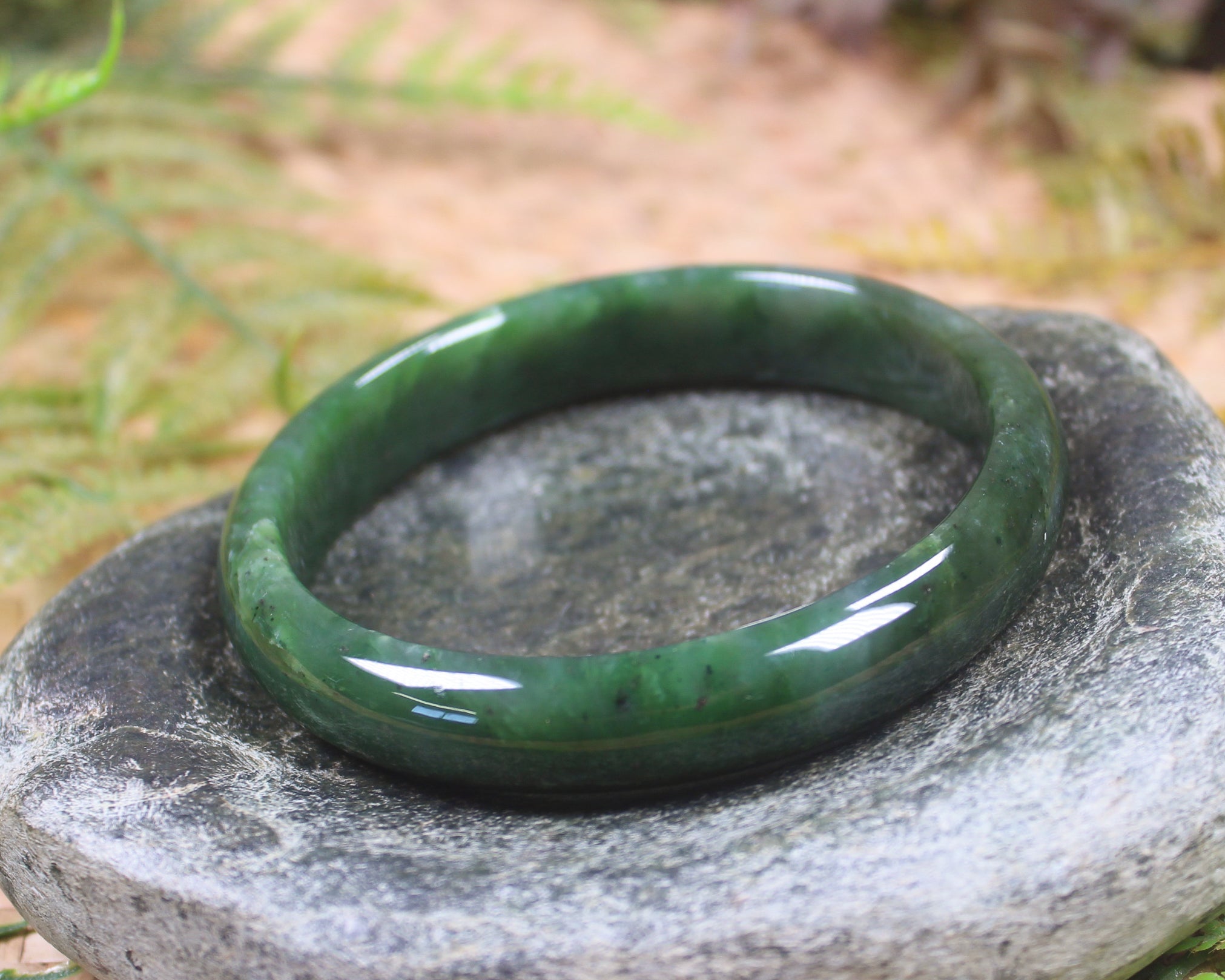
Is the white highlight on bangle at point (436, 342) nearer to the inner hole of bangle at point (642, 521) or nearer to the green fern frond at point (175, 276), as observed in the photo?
the inner hole of bangle at point (642, 521)

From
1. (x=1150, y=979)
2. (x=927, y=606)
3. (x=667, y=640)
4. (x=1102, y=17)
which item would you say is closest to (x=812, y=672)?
(x=927, y=606)

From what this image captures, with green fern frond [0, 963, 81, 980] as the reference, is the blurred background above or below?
above

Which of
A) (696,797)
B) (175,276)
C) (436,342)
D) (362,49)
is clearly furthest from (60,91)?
(362,49)

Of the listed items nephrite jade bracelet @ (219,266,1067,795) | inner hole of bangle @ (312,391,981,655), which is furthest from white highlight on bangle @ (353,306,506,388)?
inner hole of bangle @ (312,391,981,655)

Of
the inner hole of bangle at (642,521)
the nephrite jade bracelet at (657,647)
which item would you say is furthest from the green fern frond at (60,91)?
the inner hole of bangle at (642,521)

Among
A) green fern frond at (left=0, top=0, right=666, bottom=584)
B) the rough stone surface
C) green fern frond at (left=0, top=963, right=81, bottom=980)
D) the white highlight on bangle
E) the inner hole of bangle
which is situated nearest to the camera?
the rough stone surface

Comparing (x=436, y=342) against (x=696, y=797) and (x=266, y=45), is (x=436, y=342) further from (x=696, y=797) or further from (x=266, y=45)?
(x=266, y=45)

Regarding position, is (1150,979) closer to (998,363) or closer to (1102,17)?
(998,363)

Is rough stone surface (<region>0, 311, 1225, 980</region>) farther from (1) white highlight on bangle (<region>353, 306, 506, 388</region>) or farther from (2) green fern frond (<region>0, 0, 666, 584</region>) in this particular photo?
(2) green fern frond (<region>0, 0, 666, 584</region>)
